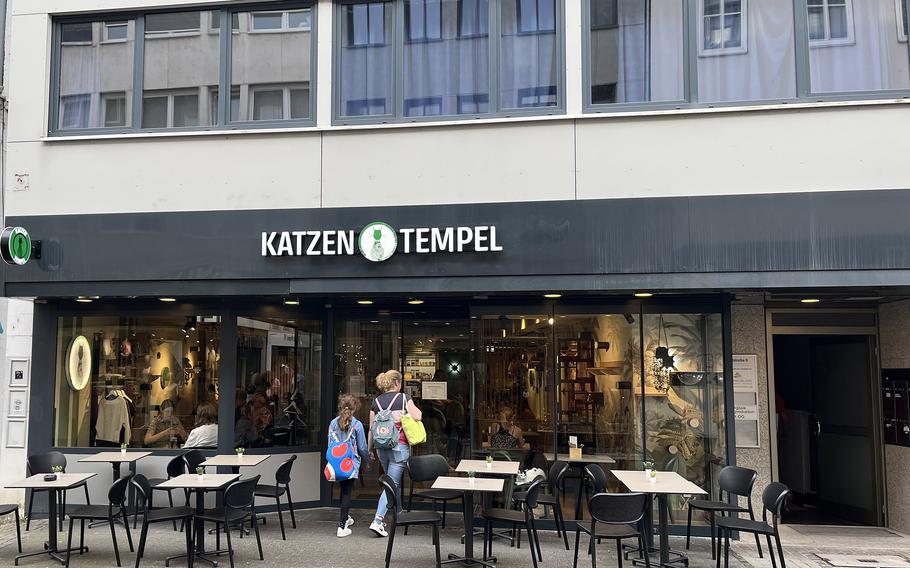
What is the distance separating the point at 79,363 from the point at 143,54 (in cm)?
404

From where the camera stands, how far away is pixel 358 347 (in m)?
10.1

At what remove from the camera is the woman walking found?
8.24 metres

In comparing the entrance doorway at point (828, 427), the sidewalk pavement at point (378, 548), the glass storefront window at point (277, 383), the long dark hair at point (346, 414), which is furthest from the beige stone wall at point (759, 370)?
the glass storefront window at point (277, 383)

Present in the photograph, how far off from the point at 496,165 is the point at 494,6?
6.30 ft

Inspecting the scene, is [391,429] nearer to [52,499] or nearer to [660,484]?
[660,484]

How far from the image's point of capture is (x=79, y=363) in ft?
30.9

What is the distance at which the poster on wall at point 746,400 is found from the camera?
8750 millimetres

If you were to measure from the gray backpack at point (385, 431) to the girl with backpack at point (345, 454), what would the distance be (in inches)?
10.9

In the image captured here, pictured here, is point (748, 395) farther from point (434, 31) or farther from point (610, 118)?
point (434, 31)

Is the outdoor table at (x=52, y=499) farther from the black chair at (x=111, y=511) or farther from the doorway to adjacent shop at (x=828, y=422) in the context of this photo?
the doorway to adjacent shop at (x=828, y=422)

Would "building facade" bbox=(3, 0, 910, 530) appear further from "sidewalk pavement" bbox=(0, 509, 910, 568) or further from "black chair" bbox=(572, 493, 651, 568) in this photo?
"black chair" bbox=(572, 493, 651, 568)

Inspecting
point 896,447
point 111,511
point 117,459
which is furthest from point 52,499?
point 896,447

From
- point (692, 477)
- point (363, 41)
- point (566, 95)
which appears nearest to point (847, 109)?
point (566, 95)

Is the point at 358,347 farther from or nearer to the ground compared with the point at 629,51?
nearer to the ground
